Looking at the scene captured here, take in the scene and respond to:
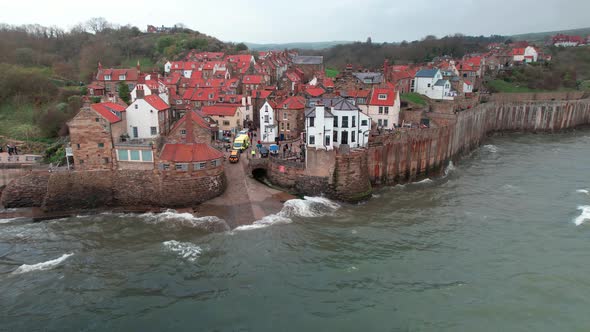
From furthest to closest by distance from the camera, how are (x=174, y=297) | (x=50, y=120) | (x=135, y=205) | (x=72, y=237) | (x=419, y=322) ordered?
1. (x=50, y=120)
2. (x=135, y=205)
3. (x=72, y=237)
4. (x=174, y=297)
5. (x=419, y=322)

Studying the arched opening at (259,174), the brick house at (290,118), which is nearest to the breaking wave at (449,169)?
the brick house at (290,118)

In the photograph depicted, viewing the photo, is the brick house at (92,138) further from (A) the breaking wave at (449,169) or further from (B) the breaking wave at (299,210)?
(A) the breaking wave at (449,169)

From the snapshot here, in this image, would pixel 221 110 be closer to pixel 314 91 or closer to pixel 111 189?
pixel 314 91

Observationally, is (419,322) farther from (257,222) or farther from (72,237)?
A: (72,237)

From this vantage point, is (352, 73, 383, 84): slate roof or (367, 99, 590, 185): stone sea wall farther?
(352, 73, 383, 84): slate roof

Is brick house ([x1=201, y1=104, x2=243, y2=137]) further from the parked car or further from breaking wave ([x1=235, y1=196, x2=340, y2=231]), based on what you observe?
breaking wave ([x1=235, y1=196, x2=340, y2=231])

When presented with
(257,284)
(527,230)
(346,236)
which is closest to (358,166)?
(346,236)

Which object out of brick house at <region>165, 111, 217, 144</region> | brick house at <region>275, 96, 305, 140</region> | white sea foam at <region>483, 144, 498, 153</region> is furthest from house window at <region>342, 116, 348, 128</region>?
white sea foam at <region>483, 144, 498, 153</region>
